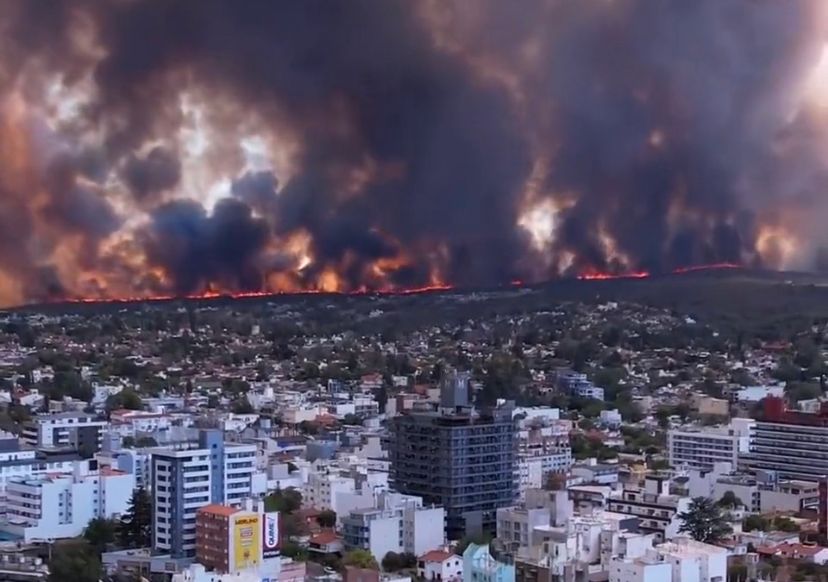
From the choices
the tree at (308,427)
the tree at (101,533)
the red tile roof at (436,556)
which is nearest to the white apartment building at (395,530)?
the red tile roof at (436,556)

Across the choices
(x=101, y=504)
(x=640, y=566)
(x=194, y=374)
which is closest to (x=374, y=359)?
(x=194, y=374)

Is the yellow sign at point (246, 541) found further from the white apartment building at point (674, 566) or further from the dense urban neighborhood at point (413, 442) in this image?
the white apartment building at point (674, 566)

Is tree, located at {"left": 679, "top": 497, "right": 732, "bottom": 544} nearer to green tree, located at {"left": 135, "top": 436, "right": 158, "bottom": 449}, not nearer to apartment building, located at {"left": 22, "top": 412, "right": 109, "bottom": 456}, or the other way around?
green tree, located at {"left": 135, "top": 436, "right": 158, "bottom": 449}

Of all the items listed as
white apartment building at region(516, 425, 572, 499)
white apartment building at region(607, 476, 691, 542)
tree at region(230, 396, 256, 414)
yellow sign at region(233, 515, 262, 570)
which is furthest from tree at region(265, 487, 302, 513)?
tree at region(230, 396, 256, 414)

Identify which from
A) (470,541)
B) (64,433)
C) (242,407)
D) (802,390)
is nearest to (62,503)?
(470,541)

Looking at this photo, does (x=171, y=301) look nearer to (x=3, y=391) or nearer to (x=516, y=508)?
(x=3, y=391)
